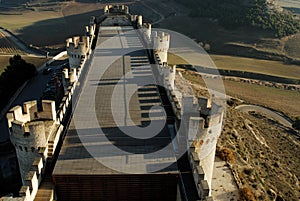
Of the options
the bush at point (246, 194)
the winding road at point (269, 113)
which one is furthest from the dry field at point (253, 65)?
the bush at point (246, 194)

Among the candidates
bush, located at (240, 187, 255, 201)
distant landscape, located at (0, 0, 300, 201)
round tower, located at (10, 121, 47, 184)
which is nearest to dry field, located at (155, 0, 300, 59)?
distant landscape, located at (0, 0, 300, 201)

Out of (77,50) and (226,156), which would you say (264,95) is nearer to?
(226,156)

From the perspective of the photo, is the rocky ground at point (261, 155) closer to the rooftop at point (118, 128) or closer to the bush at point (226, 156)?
the bush at point (226, 156)

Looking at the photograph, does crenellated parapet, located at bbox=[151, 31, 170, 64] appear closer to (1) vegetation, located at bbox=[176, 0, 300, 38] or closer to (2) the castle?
(2) the castle

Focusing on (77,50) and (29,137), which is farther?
(77,50)

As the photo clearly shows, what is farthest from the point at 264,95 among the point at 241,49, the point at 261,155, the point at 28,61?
the point at 28,61

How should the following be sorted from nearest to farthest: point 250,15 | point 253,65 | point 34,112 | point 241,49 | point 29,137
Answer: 1. point 29,137
2. point 34,112
3. point 253,65
4. point 241,49
5. point 250,15

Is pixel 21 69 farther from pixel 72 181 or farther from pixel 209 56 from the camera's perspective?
pixel 209 56
